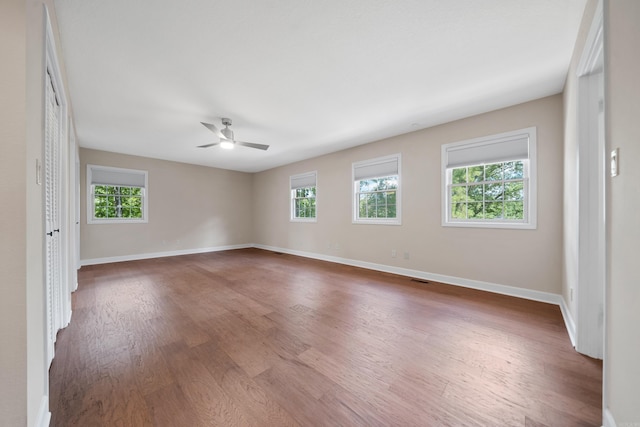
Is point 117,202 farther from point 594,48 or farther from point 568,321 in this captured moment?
point 568,321

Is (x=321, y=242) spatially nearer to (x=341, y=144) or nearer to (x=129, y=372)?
(x=341, y=144)

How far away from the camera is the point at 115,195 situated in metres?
5.58

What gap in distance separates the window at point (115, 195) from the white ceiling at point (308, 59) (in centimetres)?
195

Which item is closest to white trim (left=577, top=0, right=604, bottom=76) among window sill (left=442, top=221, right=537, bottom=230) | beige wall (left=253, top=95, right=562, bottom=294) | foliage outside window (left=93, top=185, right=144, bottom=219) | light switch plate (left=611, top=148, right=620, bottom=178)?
light switch plate (left=611, top=148, right=620, bottom=178)

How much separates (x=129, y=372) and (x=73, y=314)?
1.69m

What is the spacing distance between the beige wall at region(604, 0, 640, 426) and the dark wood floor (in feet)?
1.57

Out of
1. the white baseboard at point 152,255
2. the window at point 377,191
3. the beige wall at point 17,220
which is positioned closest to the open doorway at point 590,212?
the window at point 377,191

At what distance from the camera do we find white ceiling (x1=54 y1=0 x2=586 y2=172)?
1704 mm

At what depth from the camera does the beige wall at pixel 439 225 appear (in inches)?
116

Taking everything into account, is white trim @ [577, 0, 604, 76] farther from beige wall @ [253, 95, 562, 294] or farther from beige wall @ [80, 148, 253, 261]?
beige wall @ [80, 148, 253, 261]

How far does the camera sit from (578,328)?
1912 millimetres

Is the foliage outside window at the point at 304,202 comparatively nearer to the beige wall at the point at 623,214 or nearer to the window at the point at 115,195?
the window at the point at 115,195

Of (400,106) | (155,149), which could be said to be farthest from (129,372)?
(155,149)

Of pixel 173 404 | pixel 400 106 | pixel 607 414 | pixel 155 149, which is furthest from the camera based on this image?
pixel 155 149
